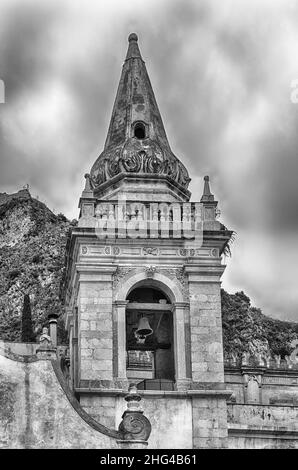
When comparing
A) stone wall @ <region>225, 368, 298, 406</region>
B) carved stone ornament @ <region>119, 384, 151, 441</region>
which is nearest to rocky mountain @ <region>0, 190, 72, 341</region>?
stone wall @ <region>225, 368, 298, 406</region>

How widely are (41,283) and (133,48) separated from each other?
59.0 metres

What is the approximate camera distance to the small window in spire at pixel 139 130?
89.5 ft

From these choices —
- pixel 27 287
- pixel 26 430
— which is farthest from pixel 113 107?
pixel 27 287

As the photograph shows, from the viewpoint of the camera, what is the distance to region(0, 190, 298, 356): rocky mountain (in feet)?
251

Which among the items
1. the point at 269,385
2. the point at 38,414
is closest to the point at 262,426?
the point at 269,385

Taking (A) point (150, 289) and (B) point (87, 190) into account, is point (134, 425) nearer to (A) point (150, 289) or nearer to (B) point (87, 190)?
(A) point (150, 289)

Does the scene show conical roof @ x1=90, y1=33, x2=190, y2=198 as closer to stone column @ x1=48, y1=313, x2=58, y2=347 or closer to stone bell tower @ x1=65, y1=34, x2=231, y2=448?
stone bell tower @ x1=65, y1=34, x2=231, y2=448

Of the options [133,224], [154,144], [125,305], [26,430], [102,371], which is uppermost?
[154,144]

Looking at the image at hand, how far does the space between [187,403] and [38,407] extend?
3.84 m

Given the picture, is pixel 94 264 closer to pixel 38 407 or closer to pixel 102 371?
pixel 102 371

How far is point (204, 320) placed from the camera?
24.9 metres

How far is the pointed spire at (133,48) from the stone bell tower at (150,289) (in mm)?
1830

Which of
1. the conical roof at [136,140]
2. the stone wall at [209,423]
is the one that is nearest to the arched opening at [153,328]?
the stone wall at [209,423]

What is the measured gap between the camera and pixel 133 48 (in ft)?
94.4
